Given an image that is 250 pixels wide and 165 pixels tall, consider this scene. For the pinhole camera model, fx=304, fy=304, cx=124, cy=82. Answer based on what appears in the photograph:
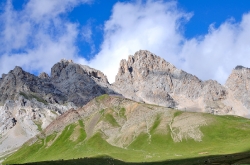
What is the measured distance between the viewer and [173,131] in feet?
646

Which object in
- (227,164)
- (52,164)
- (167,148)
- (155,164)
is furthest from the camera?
(167,148)

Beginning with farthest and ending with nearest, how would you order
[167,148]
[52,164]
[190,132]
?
[190,132] < [167,148] < [52,164]

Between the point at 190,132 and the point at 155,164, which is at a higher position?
the point at 190,132

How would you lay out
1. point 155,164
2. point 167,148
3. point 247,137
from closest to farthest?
point 155,164, point 247,137, point 167,148

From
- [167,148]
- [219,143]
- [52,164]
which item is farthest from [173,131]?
[52,164]

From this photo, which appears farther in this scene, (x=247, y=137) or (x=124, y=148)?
(x=124, y=148)

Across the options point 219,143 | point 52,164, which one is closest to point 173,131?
point 219,143

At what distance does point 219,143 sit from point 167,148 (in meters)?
28.6

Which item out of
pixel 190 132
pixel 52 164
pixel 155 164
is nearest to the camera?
pixel 52 164

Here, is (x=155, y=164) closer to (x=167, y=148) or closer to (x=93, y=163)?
(x=93, y=163)

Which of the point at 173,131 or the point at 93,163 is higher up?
the point at 173,131

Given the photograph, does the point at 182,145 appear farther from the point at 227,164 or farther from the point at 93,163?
the point at 227,164

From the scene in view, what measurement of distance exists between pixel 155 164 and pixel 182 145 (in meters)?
61.2

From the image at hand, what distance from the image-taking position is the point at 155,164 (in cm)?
11525
